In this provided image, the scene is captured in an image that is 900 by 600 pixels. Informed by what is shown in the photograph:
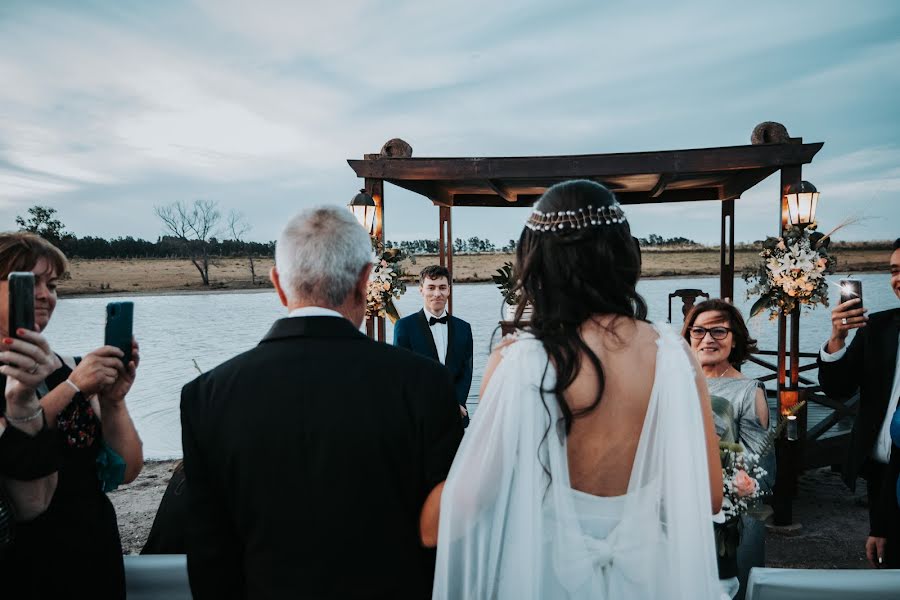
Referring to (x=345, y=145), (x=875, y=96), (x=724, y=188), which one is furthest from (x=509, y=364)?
(x=345, y=145)

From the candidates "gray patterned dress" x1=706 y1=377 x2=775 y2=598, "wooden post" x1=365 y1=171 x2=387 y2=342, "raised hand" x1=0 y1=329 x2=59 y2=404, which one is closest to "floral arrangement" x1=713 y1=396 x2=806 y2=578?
"gray patterned dress" x1=706 y1=377 x2=775 y2=598

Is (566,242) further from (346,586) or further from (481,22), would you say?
(481,22)

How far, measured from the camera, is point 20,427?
1.42 meters

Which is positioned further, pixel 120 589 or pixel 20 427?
pixel 120 589

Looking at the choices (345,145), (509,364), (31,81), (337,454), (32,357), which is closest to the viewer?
(337,454)

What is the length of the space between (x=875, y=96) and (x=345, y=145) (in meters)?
28.1

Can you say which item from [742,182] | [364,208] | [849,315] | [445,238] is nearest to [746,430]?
[849,315]

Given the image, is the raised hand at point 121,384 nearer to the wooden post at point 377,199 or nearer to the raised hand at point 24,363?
the raised hand at point 24,363

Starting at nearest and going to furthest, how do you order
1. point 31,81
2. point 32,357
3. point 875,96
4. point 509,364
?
point 32,357 → point 509,364 → point 875,96 → point 31,81

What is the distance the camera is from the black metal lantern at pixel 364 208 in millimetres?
5496

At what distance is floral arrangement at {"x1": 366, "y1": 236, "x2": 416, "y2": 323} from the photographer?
5281mm

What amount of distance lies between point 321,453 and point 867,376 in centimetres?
290

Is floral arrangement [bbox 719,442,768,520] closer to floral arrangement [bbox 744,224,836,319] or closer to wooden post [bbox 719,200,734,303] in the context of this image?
floral arrangement [bbox 744,224,836,319]

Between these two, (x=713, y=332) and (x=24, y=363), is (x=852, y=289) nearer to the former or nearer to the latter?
(x=713, y=332)
